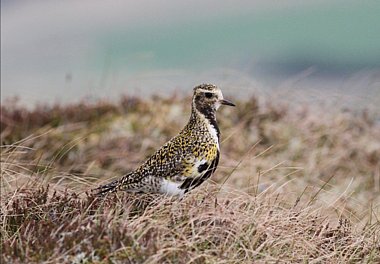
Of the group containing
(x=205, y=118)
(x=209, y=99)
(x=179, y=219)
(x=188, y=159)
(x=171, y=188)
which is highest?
(x=209, y=99)

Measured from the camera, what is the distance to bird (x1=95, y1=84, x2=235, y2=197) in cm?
759

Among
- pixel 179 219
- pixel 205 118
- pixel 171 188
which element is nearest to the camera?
pixel 179 219

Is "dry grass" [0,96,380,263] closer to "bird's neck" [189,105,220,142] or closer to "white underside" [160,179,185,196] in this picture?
"white underside" [160,179,185,196]

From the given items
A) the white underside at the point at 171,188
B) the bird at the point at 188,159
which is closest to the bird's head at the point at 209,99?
the bird at the point at 188,159

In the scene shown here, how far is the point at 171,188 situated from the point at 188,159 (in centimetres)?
29

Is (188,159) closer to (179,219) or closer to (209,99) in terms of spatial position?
(179,219)

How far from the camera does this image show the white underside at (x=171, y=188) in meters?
7.66

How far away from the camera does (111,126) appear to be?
47.6 ft

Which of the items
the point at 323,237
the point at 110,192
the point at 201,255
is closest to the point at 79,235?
the point at 201,255

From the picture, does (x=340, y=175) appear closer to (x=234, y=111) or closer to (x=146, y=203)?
(x=234, y=111)

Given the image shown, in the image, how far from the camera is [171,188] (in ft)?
25.2

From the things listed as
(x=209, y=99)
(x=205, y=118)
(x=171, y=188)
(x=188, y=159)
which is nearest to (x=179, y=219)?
(x=171, y=188)

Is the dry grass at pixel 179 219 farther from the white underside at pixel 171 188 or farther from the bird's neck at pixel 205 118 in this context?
the bird's neck at pixel 205 118

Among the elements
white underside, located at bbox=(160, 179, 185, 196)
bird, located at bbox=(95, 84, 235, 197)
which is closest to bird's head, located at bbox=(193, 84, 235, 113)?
bird, located at bbox=(95, 84, 235, 197)
